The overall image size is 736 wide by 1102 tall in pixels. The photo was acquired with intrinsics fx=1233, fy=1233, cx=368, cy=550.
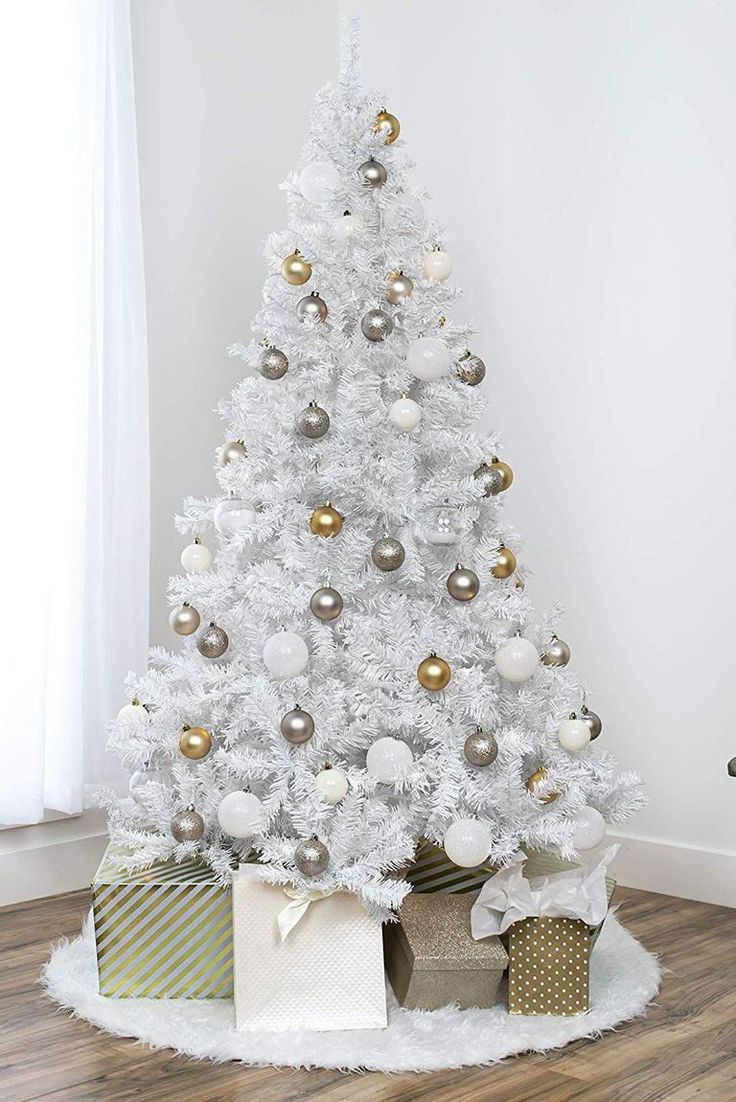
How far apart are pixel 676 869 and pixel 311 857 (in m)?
1.11

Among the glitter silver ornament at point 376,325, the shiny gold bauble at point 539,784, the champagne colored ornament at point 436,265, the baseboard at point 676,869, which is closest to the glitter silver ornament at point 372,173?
the champagne colored ornament at point 436,265

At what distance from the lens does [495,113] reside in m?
3.06

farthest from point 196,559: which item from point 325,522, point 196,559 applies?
point 325,522

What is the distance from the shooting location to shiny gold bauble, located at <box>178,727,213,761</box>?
209 centimetres

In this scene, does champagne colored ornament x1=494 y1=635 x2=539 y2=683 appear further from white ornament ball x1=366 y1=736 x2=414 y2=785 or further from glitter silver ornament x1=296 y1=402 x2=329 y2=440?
glitter silver ornament x1=296 y1=402 x2=329 y2=440

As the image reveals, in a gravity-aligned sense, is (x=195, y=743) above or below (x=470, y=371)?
below

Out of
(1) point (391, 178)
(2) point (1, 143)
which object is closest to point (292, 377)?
(1) point (391, 178)

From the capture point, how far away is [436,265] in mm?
2289

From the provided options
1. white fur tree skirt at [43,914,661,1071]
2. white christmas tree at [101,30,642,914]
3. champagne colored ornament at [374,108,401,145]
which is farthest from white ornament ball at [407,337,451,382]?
white fur tree skirt at [43,914,661,1071]

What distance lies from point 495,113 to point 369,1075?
2.27 m

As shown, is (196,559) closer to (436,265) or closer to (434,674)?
(434,674)

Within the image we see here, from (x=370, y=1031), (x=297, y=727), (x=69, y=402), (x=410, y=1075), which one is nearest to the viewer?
(x=410, y=1075)

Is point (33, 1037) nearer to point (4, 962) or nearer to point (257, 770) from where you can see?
point (4, 962)

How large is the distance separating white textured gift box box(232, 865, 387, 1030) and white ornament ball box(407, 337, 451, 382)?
35.7 inches
